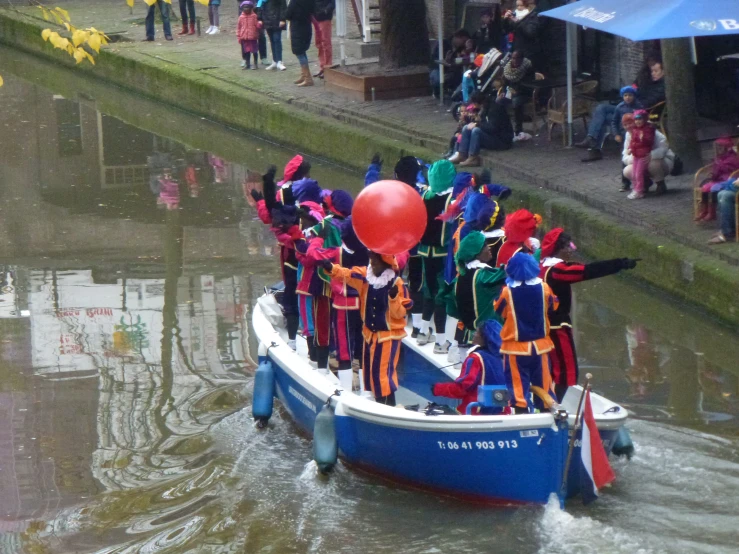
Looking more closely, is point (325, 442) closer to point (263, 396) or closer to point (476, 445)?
point (263, 396)

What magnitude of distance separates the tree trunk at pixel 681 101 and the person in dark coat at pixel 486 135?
2.17m

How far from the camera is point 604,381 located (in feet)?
29.6

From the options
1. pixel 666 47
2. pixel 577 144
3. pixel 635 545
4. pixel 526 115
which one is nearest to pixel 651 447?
pixel 635 545

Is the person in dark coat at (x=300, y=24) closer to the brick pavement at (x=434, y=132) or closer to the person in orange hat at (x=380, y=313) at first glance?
the brick pavement at (x=434, y=132)

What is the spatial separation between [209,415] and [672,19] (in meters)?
5.25

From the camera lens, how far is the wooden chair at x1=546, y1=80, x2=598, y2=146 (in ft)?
46.5

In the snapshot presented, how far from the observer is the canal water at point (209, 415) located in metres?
6.95

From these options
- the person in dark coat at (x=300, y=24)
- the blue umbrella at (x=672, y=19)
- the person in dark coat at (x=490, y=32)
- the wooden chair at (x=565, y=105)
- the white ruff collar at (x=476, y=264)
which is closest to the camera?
the white ruff collar at (x=476, y=264)

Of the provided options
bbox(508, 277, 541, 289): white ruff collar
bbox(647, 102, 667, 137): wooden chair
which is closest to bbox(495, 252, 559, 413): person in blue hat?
bbox(508, 277, 541, 289): white ruff collar

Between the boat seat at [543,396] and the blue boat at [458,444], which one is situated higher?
the boat seat at [543,396]

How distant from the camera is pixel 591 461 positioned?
21.8ft

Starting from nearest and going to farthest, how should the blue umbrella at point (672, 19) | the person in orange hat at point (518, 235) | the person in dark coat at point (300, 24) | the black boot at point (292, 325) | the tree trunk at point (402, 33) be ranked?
the person in orange hat at point (518, 235)
the black boot at point (292, 325)
the blue umbrella at point (672, 19)
the tree trunk at point (402, 33)
the person in dark coat at point (300, 24)

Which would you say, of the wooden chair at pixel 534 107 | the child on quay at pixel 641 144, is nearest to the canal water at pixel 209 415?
the child on quay at pixel 641 144

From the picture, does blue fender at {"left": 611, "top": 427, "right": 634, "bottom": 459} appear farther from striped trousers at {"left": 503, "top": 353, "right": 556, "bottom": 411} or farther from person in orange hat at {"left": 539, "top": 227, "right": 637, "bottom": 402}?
striped trousers at {"left": 503, "top": 353, "right": 556, "bottom": 411}
